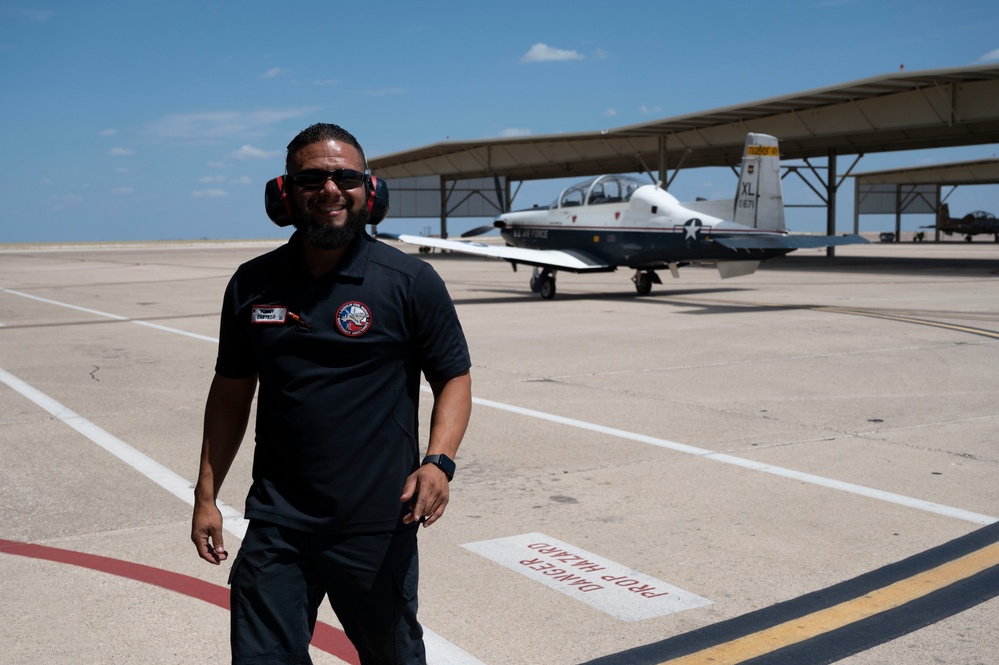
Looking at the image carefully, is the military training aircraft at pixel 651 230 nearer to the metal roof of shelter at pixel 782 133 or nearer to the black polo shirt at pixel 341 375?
the metal roof of shelter at pixel 782 133

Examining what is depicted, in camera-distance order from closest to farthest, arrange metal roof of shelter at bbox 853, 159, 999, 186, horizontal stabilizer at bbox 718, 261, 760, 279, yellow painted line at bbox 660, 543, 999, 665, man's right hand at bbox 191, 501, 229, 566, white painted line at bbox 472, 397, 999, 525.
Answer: man's right hand at bbox 191, 501, 229, 566 → yellow painted line at bbox 660, 543, 999, 665 → white painted line at bbox 472, 397, 999, 525 → horizontal stabilizer at bbox 718, 261, 760, 279 → metal roof of shelter at bbox 853, 159, 999, 186

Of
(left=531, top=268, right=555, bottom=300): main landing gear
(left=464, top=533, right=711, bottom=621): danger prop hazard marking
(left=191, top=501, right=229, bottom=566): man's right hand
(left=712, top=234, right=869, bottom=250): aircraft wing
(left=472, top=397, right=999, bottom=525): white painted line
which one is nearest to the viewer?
(left=191, top=501, right=229, bottom=566): man's right hand

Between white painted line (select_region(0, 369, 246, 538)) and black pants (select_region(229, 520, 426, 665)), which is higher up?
black pants (select_region(229, 520, 426, 665))

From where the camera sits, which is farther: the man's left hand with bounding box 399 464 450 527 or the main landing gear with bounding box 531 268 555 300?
the main landing gear with bounding box 531 268 555 300

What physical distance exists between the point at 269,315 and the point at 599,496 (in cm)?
370

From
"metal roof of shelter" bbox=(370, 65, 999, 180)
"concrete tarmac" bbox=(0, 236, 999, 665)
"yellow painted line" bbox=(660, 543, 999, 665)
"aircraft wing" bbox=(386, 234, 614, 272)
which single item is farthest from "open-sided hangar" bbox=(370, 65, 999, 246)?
"yellow painted line" bbox=(660, 543, 999, 665)

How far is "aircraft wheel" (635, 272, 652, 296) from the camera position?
891 inches

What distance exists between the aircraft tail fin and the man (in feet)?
59.9

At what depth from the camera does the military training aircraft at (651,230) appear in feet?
65.9

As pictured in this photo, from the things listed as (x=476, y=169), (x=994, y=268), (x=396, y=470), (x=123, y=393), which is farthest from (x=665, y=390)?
(x=476, y=169)

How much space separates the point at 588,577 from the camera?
15.2 feet

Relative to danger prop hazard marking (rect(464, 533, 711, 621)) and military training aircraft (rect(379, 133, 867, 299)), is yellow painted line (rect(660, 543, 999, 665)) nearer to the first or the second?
danger prop hazard marking (rect(464, 533, 711, 621))

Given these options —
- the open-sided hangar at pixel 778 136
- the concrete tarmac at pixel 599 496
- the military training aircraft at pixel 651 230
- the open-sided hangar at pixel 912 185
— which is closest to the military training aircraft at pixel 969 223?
the open-sided hangar at pixel 912 185

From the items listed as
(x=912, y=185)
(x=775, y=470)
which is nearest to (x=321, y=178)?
(x=775, y=470)
